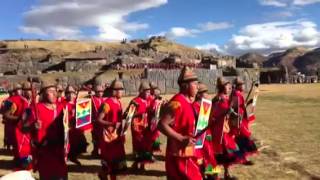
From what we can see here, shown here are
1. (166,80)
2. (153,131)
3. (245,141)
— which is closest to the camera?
(245,141)

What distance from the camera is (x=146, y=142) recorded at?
44.3 feet

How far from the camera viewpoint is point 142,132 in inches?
531

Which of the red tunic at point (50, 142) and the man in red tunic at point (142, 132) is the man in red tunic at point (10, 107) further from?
the red tunic at point (50, 142)

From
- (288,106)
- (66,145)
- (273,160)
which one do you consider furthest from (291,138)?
(288,106)

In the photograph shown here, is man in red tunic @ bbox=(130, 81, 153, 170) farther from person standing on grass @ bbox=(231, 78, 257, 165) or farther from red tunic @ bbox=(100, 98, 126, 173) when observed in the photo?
red tunic @ bbox=(100, 98, 126, 173)

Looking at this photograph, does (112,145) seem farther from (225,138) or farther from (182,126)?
(182,126)

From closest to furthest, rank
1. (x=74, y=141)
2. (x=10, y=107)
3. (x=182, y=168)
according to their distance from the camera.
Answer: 1. (x=182, y=168)
2. (x=10, y=107)
3. (x=74, y=141)

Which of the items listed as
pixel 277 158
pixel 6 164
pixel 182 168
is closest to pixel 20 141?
pixel 6 164

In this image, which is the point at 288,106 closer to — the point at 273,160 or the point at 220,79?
the point at 273,160

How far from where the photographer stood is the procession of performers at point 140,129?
7312 millimetres

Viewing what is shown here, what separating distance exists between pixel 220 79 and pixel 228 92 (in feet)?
1.07

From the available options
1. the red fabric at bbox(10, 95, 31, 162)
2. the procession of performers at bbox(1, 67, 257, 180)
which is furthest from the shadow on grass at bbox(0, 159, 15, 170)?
the red fabric at bbox(10, 95, 31, 162)

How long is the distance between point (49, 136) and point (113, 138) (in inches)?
89.8

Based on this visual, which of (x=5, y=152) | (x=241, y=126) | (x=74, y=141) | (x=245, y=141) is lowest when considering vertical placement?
(x=5, y=152)
